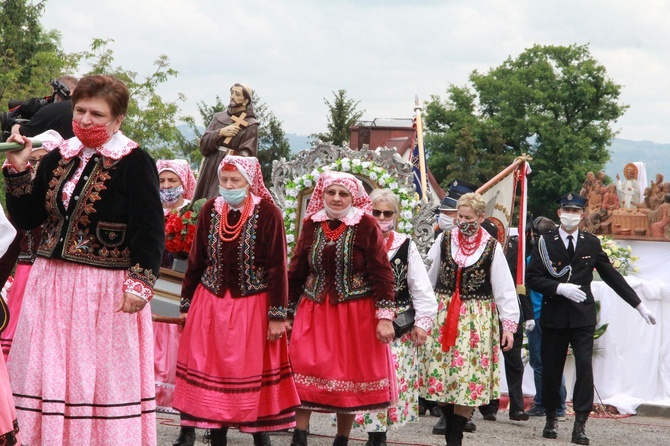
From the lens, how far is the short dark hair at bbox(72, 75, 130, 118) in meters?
6.02

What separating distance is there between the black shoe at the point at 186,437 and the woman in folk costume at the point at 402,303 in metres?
1.29

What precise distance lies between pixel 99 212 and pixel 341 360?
118 inches

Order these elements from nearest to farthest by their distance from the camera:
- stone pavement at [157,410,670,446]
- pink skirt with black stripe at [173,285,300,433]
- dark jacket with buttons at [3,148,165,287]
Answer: dark jacket with buttons at [3,148,165,287]
pink skirt with black stripe at [173,285,300,433]
stone pavement at [157,410,670,446]

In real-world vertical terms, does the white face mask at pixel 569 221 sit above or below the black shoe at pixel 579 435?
above

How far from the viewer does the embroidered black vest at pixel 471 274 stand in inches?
388

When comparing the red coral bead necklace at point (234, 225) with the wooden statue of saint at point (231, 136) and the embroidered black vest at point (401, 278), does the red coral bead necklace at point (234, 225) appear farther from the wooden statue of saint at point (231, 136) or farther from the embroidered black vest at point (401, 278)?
the wooden statue of saint at point (231, 136)

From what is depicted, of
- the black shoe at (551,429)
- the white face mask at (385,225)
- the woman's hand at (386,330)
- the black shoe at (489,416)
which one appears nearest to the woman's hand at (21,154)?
the woman's hand at (386,330)

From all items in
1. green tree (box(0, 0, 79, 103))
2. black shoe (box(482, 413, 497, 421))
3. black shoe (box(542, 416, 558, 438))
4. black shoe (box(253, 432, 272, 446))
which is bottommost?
black shoe (box(482, 413, 497, 421))

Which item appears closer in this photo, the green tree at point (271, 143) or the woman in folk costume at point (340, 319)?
the woman in folk costume at point (340, 319)

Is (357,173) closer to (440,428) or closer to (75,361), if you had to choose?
(440,428)

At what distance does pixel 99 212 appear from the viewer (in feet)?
19.6

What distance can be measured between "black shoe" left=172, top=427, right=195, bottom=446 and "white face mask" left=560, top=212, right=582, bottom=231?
4334mm

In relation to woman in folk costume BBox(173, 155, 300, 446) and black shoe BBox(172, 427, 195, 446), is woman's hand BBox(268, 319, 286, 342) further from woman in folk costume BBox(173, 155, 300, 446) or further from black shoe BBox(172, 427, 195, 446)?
black shoe BBox(172, 427, 195, 446)

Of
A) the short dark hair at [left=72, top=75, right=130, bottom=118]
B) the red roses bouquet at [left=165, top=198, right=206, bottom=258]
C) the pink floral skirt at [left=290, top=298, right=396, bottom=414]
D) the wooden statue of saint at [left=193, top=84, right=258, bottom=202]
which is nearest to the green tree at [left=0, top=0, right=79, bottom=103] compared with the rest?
the wooden statue of saint at [left=193, top=84, right=258, bottom=202]
